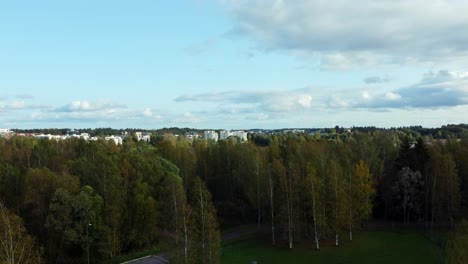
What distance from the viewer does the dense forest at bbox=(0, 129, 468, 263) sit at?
122 feet

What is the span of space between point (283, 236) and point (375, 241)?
994cm

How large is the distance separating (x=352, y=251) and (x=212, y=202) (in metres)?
15.0

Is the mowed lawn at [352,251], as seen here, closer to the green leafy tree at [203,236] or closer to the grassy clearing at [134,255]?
the grassy clearing at [134,255]

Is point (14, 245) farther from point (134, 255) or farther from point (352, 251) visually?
point (352, 251)

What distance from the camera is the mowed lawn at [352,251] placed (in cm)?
3938

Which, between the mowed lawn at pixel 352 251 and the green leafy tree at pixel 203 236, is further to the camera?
the mowed lawn at pixel 352 251

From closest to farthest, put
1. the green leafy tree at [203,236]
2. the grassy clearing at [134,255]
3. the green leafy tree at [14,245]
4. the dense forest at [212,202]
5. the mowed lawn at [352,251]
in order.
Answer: the green leafy tree at [14,245] → the green leafy tree at [203,236] → the dense forest at [212,202] → the mowed lawn at [352,251] → the grassy clearing at [134,255]

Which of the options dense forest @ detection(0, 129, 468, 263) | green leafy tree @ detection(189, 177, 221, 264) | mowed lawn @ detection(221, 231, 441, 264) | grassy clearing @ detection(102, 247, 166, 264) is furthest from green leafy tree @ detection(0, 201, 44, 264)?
mowed lawn @ detection(221, 231, 441, 264)

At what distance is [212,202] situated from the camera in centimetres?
3938

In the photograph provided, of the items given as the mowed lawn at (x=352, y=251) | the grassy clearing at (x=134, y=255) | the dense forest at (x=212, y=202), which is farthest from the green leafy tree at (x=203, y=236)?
the grassy clearing at (x=134, y=255)

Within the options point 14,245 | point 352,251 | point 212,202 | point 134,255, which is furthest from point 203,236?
point 352,251

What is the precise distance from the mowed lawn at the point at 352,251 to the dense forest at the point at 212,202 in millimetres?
1586

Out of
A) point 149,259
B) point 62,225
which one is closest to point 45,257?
point 62,225

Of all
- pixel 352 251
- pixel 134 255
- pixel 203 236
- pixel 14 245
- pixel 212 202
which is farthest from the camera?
pixel 134 255
